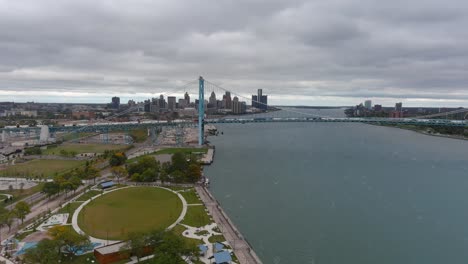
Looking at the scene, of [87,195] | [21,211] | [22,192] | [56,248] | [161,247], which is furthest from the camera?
[22,192]

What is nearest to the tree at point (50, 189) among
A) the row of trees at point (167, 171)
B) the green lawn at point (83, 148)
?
the row of trees at point (167, 171)

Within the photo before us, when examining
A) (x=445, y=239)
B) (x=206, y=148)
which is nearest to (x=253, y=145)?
(x=206, y=148)

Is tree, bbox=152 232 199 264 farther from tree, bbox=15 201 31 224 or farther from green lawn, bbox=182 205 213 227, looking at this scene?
tree, bbox=15 201 31 224

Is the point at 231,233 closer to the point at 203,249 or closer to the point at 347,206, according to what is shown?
the point at 203,249

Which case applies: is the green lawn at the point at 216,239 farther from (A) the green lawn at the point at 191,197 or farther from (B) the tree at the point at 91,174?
(B) the tree at the point at 91,174

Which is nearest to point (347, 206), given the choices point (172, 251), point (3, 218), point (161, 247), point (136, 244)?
point (172, 251)

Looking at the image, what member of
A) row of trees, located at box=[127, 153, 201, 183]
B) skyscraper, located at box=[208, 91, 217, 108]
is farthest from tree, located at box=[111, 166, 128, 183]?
Answer: skyscraper, located at box=[208, 91, 217, 108]

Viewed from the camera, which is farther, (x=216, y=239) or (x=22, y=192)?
(x=22, y=192)
